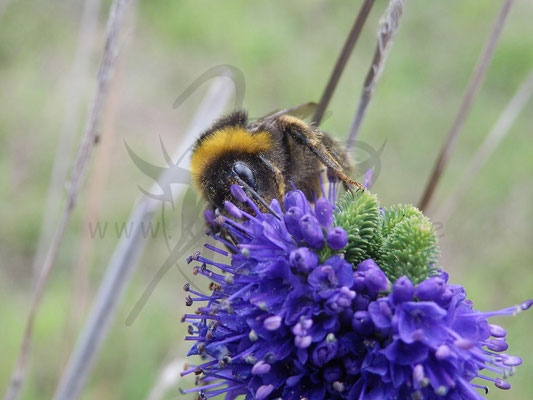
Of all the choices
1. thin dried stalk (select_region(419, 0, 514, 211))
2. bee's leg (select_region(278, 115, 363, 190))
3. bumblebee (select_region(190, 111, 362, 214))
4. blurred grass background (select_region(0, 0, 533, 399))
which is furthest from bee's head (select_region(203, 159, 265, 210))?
blurred grass background (select_region(0, 0, 533, 399))

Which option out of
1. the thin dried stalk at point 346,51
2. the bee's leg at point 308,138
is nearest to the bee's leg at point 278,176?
the bee's leg at point 308,138

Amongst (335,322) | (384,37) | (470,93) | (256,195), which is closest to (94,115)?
(256,195)

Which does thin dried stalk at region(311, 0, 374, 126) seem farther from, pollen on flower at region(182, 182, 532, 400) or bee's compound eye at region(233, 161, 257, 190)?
pollen on flower at region(182, 182, 532, 400)

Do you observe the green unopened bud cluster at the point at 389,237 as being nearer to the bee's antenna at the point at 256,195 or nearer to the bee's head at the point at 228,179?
the bee's antenna at the point at 256,195

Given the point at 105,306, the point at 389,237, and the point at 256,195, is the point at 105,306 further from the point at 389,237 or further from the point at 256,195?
the point at 389,237

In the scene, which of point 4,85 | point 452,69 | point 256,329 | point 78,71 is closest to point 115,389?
point 78,71

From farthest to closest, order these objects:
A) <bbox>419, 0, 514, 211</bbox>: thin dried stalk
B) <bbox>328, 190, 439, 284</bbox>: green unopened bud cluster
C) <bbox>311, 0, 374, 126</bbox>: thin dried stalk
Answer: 1. <bbox>419, 0, 514, 211</bbox>: thin dried stalk
2. <bbox>311, 0, 374, 126</bbox>: thin dried stalk
3. <bbox>328, 190, 439, 284</bbox>: green unopened bud cluster
